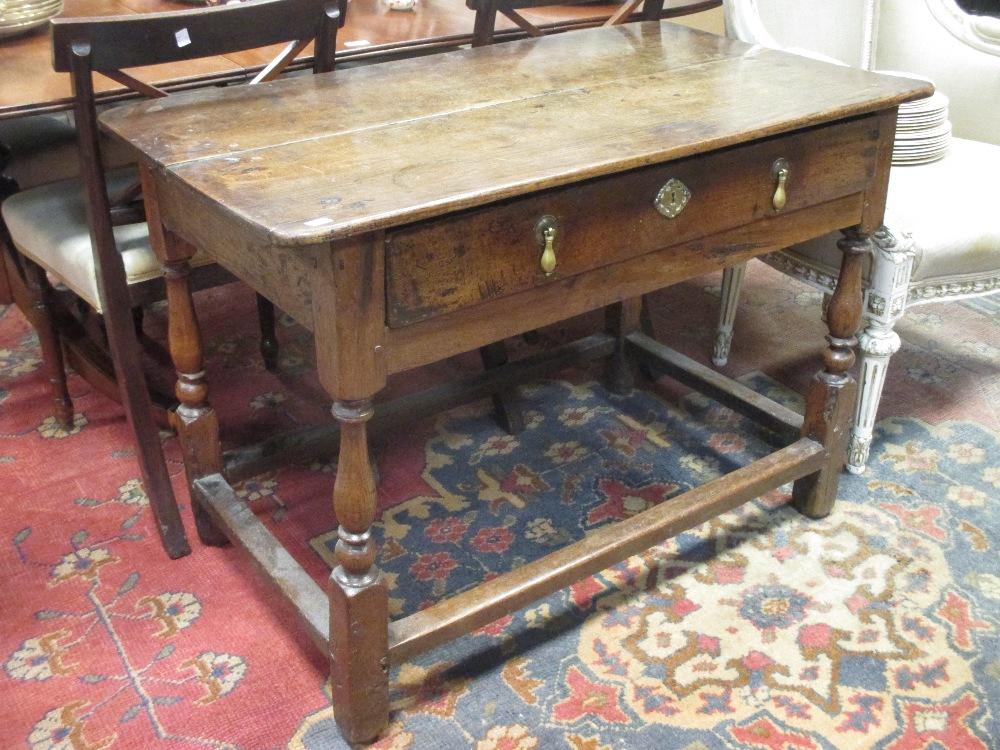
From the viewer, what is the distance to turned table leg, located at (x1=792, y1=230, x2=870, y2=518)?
182 cm

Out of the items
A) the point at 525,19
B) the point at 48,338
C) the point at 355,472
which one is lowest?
the point at 48,338

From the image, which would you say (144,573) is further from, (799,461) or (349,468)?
(799,461)

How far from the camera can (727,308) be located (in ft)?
8.13

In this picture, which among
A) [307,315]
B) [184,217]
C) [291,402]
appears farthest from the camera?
[291,402]

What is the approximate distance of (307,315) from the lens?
4.19 ft

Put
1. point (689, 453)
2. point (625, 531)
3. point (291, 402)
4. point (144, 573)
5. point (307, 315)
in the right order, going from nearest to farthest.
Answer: point (307, 315) → point (625, 531) → point (144, 573) → point (689, 453) → point (291, 402)

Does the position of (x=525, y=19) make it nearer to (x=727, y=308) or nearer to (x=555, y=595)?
(x=727, y=308)

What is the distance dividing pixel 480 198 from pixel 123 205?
86 centimetres

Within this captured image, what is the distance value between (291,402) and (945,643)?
1.46 metres

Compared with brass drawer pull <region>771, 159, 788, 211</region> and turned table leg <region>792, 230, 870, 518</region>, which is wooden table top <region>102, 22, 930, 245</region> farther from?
turned table leg <region>792, 230, 870, 518</region>

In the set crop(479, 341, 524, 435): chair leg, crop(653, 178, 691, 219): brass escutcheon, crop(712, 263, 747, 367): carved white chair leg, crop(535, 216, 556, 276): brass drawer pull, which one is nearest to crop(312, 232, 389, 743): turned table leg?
crop(535, 216, 556, 276): brass drawer pull

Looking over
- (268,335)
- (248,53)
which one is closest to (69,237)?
(248,53)

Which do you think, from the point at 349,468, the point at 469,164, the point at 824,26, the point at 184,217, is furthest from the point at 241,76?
the point at 824,26

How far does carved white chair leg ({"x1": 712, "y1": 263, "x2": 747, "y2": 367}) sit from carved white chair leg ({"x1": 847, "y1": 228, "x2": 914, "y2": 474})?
1.58 feet
